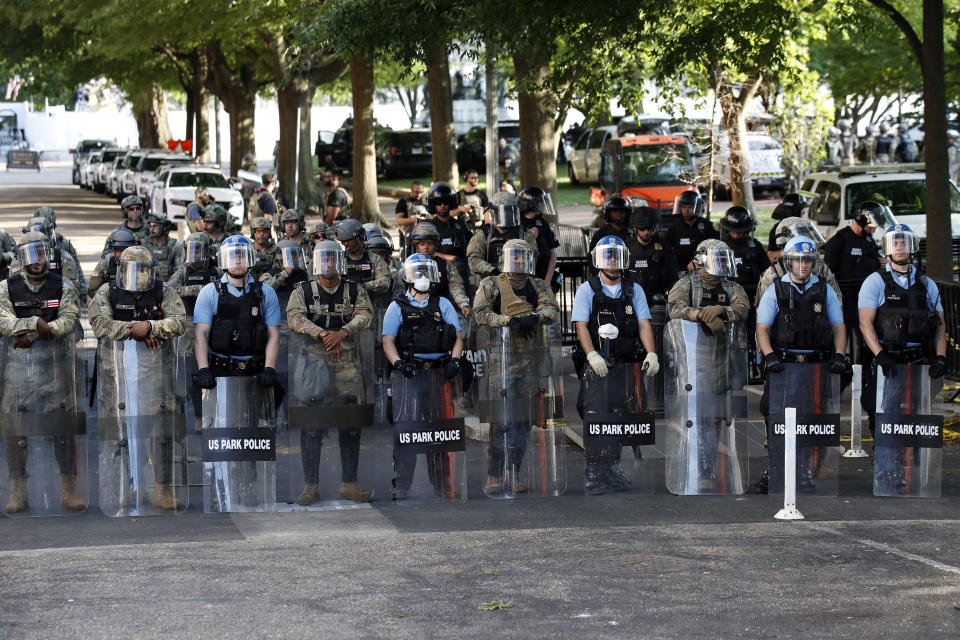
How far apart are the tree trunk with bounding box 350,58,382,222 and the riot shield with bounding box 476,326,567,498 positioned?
2044 cm

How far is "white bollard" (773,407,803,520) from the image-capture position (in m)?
8.96

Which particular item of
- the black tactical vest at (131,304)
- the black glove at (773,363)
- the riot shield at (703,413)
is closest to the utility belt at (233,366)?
the black tactical vest at (131,304)

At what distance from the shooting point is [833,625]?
6836 millimetres

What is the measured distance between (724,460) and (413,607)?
3.51m

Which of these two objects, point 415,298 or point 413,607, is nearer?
point 413,607

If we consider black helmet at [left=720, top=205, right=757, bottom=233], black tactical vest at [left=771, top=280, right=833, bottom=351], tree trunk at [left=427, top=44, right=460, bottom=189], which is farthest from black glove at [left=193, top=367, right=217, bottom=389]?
tree trunk at [left=427, top=44, right=460, bottom=189]

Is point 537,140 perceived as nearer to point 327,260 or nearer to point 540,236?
point 540,236

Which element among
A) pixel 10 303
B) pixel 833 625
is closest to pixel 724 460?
pixel 833 625

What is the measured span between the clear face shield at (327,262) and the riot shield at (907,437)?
390cm

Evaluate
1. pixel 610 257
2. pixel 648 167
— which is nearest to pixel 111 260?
pixel 610 257

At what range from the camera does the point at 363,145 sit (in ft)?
101

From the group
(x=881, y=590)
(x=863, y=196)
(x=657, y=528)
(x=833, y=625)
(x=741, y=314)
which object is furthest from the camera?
(x=863, y=196)

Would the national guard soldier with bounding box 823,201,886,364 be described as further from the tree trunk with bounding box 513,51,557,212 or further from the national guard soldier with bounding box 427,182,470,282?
the tree trunk with bounding box 513,51,557,212

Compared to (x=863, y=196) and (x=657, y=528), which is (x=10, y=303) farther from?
(x=863, y=196)
